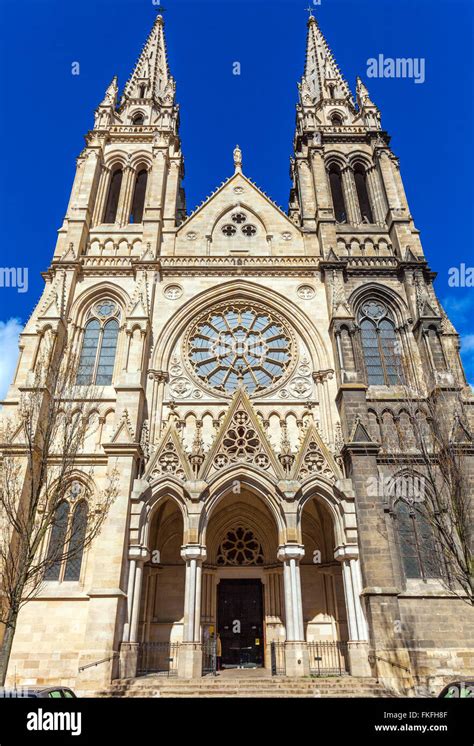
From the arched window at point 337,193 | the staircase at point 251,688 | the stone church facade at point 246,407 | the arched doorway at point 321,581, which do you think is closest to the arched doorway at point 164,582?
the stone church facade at point 246,407

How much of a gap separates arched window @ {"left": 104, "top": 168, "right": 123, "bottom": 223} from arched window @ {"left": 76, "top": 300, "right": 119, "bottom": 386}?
6.70m

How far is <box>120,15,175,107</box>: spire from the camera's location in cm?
3100

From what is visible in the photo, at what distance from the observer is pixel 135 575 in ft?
49.0

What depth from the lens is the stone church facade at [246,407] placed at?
1445cm

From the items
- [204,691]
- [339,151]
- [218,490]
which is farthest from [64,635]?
[339,151]

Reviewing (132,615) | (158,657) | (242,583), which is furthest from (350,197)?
(158,657)

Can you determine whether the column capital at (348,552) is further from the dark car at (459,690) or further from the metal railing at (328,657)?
the dark car at (459,690)

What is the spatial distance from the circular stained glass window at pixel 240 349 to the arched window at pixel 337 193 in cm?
864

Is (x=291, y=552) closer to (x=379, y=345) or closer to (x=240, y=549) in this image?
(x=240, y=549)

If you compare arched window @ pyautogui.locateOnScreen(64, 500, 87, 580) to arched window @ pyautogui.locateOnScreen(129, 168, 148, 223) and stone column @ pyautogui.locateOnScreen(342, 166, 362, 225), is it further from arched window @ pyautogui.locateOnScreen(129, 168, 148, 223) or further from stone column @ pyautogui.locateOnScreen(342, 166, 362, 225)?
stone column @ pyautogui.locateOnScreen(342, 166, 362, 225)

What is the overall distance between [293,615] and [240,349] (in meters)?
10.5

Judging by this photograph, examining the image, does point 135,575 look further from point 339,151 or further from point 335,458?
point 339,151

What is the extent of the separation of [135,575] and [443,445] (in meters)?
10.2

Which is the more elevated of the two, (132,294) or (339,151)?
(339,151)
